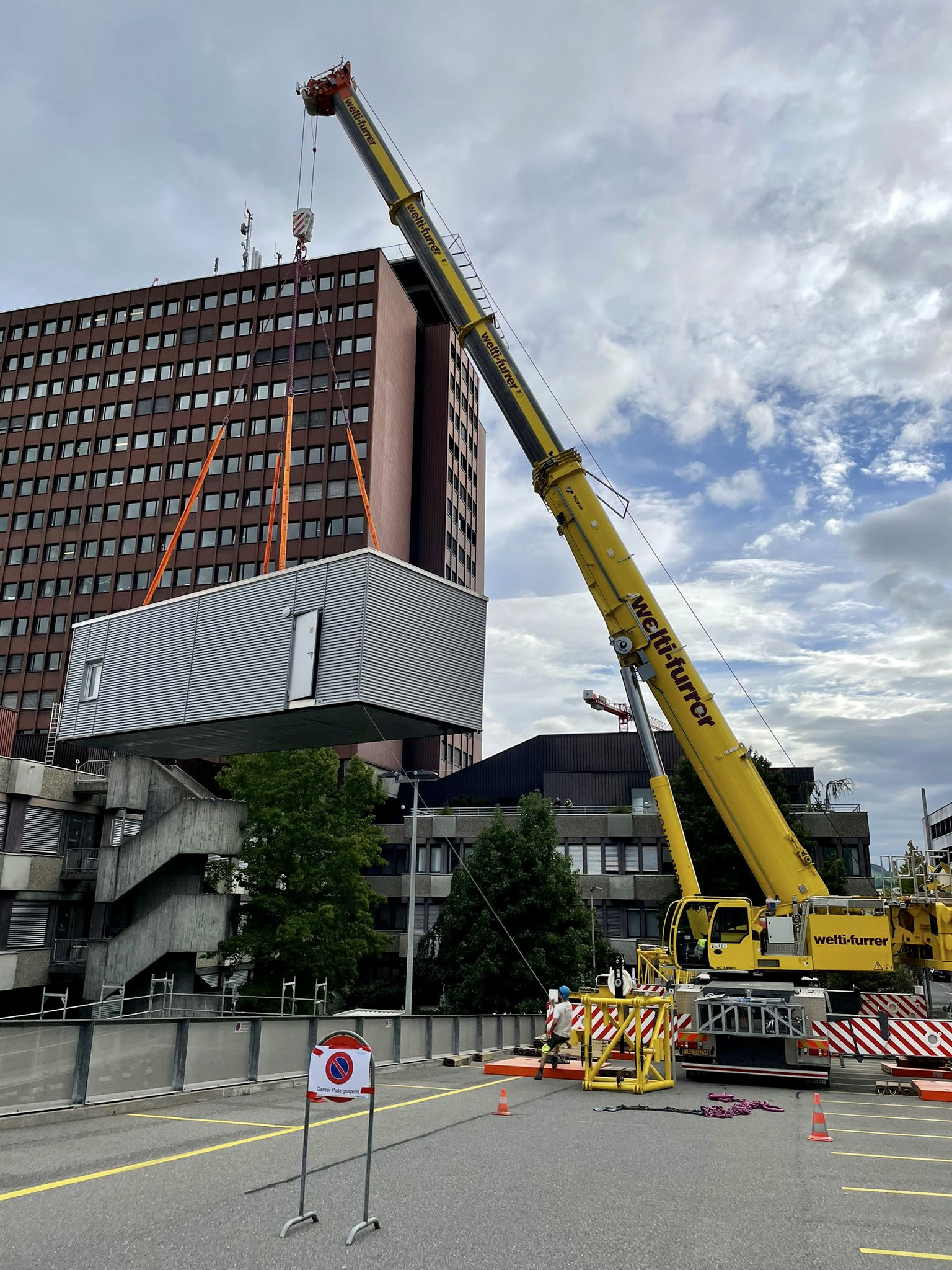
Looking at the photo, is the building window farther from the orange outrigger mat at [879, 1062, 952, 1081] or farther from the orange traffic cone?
the orange outrigger mat at [879, 1062, 952, 1081]

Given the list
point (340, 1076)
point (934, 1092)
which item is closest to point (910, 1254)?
point (340, 1076)

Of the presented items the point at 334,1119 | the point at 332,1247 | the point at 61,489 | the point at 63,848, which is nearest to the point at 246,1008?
the point at 63,848

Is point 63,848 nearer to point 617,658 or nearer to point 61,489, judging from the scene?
point 617,658

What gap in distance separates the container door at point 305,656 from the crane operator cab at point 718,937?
11.6 meters

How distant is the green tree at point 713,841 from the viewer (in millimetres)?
42688

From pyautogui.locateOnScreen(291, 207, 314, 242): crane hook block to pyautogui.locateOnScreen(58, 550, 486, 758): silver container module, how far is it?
13.7 m

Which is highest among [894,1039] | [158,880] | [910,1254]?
[158,880]

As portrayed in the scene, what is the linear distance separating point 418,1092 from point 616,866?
3800 cm

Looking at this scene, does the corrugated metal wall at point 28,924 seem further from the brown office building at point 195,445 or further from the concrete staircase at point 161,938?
the brown office building at point 195,445

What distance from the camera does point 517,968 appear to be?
39.5m

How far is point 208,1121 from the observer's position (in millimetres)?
A: 12602

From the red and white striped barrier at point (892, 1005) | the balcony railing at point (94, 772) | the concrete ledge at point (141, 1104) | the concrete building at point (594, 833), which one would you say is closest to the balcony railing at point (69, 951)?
the balcony railing at point (94, 772)

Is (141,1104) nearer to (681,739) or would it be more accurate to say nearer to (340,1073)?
(340,1073)

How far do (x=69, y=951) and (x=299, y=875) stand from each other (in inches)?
383
